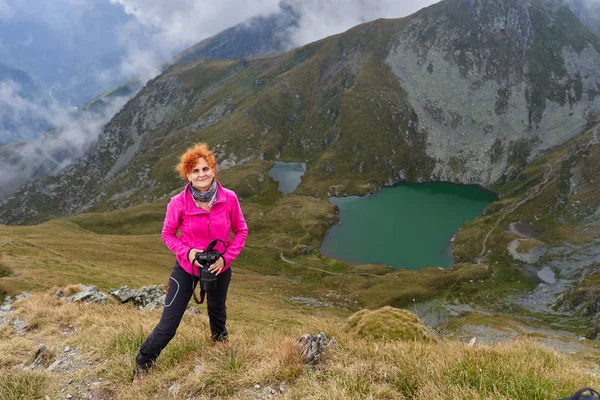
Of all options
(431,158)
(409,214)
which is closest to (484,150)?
(431,158)

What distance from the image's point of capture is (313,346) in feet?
23.3

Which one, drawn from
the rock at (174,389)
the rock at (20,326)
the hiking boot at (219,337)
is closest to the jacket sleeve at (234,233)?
the hiking boot at (219,337)

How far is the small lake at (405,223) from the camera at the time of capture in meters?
112

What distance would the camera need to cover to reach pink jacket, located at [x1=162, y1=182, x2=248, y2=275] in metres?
7.14

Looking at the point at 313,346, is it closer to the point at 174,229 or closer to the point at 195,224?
the point at 195,224

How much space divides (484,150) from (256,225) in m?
132

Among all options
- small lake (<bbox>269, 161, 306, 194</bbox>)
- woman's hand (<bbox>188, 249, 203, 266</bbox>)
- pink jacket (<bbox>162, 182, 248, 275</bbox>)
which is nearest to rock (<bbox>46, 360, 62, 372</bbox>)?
pink jacket (<bbox>162, 182, 248, 275</bbox>)

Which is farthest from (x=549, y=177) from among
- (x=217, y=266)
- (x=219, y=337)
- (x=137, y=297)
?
(x=217, y=266)

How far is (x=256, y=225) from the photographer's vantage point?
5167 inches

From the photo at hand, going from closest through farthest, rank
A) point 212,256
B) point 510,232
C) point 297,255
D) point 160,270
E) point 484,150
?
point 212,256 < point 160,270 < point 297,255 < point 510,232 < point 484,150

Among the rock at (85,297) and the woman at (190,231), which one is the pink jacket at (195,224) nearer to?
the woman at (190,231)

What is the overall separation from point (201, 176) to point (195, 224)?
1.02m

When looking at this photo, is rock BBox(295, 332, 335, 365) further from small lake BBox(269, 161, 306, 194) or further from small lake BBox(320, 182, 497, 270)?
small lake BBox(269, 161, 306, 194)

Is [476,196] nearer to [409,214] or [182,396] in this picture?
[409,214]
